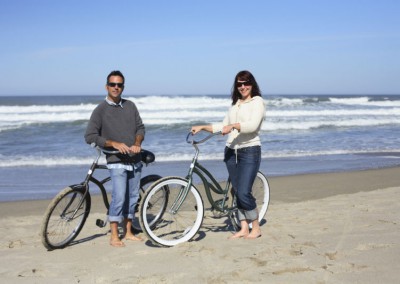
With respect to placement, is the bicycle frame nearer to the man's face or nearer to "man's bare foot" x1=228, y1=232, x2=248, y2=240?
"man's bare foot" x1=228, y1=232, x2=248, y2=240

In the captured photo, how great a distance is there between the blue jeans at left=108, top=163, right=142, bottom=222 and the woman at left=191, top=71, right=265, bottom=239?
2.65 ft

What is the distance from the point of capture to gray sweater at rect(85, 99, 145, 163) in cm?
464

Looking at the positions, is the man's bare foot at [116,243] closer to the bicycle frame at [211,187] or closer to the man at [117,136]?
the man at [117,136]

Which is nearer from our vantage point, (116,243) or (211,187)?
(116,243)

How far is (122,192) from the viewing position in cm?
470

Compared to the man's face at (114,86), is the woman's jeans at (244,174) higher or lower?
lower

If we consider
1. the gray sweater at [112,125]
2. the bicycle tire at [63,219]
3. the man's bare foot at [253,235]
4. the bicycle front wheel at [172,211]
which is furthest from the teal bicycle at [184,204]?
the bicycle tire at [63,219]

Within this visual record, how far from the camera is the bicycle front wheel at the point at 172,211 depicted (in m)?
4.61

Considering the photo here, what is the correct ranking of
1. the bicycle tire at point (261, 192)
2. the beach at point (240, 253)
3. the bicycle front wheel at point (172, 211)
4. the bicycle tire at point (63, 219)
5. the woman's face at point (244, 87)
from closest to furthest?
the beach at point (240, 253)
the bicycle tire at point (63, 219)
the bicycle front wheel at point (172, 211)
the woman's face at point (244, 87)
the bicycle tire at point (261, 192)

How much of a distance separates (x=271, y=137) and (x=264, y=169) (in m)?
7.41

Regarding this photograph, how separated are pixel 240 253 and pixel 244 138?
1205 millimetres

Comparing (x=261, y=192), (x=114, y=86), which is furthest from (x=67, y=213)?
(x=261, y=192)

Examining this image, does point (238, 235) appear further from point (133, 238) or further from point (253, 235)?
point (133, 238)

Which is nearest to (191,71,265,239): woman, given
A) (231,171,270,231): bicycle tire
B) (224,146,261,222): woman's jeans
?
(224,146,261,222): woman's jeans
